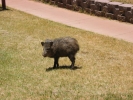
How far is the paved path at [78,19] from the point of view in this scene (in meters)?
11.1

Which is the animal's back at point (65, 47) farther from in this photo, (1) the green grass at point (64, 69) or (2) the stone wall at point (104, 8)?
(2) the stone wall at point (104, 8)

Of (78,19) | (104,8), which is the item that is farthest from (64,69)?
(104,8)

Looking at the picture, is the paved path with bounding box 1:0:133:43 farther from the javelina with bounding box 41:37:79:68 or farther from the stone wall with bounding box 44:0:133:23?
the javelina with bounding box 41:37:79:68

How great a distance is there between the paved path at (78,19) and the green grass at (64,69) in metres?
0.72

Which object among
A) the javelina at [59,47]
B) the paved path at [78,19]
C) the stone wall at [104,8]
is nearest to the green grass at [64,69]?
the javelina at [59,47]

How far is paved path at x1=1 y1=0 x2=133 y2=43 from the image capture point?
11.1m

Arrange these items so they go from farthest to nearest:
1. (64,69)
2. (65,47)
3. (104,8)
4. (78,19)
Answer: (104,8) < (78,19) < (64,69) < (65,47)

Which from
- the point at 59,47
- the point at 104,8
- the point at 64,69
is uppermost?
the point at 59,47

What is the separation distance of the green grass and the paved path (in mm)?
717

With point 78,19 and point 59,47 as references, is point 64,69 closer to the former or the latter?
point 59,47

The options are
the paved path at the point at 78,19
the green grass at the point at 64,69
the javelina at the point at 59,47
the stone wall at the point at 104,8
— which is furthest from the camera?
the stone wall at the point at 104,8

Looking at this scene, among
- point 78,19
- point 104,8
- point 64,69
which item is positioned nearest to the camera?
point 64,69

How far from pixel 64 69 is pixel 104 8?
609 centimetres

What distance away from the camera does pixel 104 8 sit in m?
13.1
